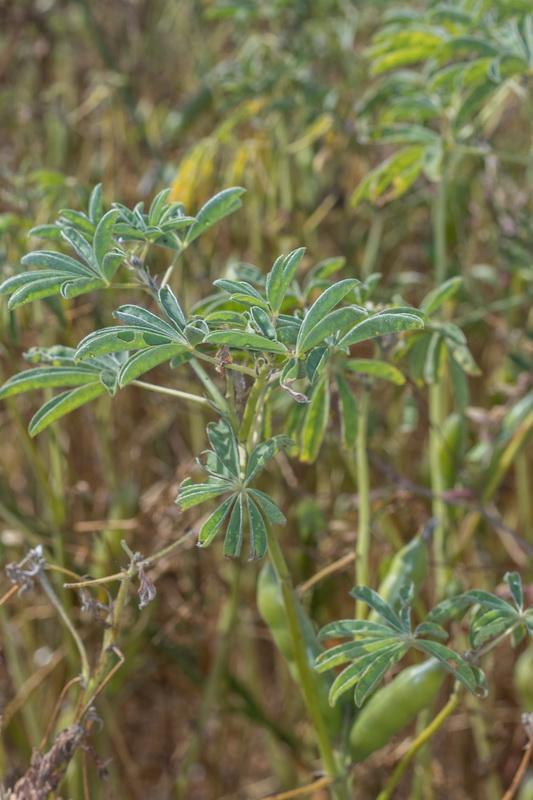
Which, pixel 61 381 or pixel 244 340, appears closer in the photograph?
pixel 244 340

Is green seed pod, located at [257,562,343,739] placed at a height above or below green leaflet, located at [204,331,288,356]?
below

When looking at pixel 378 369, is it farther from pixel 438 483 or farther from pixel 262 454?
pixel 438 483

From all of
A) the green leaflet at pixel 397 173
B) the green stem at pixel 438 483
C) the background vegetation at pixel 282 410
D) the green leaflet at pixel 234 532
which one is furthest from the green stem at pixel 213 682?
the green leaflet at pixel 234 532

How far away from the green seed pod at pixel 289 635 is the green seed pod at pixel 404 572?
0.07 meters

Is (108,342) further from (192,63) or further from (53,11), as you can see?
(192,63)

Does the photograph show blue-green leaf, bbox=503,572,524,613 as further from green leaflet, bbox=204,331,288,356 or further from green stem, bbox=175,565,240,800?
green stem, bbox=175,565,240,800

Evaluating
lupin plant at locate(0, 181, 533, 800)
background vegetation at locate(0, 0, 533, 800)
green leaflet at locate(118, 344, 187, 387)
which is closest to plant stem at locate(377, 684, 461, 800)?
lupin plant at locate(0, 181, 533, 800)

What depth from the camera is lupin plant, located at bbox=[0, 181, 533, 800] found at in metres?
0.61

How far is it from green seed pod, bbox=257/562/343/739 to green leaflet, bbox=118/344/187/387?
0.28 metres

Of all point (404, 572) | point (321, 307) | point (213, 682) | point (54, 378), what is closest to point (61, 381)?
point (54, 378)

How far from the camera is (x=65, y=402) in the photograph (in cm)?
73

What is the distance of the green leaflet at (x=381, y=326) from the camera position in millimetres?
621

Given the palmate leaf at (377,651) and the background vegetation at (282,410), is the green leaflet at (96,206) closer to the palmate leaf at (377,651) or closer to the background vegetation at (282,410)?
the background vegetation at (282,410)

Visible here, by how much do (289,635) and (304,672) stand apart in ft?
0.24
